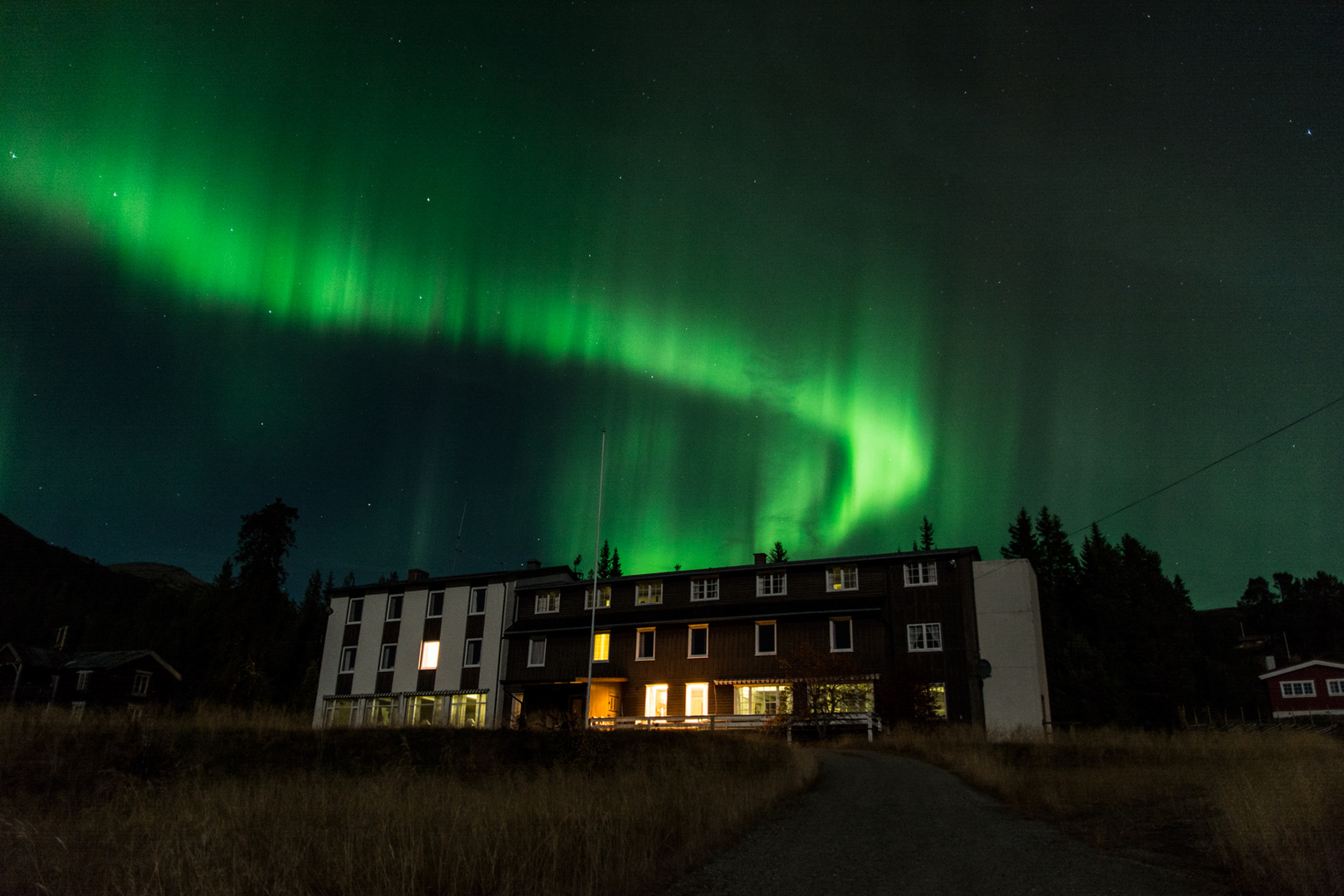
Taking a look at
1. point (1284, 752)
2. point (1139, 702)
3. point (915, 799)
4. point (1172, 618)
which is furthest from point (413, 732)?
point (1172, 618)

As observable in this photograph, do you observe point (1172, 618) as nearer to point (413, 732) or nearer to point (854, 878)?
point (413, 732)

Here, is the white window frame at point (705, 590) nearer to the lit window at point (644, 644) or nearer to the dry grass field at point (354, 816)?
the lit window at point (644, 644)

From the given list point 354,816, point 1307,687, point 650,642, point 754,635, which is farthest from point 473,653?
point 1307,687

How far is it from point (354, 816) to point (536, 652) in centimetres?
3658

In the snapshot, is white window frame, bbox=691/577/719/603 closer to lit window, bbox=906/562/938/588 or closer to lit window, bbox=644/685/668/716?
lit window, bbox=644/685/668/716

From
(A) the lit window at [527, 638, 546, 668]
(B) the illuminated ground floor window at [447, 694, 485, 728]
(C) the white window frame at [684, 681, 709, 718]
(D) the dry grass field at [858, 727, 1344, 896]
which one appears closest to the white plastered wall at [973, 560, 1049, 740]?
(D) the dry grass field at [858, 727, 1344, 896]

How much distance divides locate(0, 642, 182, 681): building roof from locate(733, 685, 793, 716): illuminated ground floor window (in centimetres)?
4835

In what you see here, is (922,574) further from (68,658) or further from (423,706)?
(68,658)

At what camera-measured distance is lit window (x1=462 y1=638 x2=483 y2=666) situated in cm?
4934

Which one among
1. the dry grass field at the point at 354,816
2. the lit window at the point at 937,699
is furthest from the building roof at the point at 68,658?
the lit window at the point at 937,699

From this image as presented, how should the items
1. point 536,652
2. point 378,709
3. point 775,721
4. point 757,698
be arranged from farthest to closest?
point 378,709
point 536,652
point 757,698
point 775,721

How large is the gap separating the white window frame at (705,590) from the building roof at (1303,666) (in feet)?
177

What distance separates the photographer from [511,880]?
25.3 feet

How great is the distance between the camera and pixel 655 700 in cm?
4434
